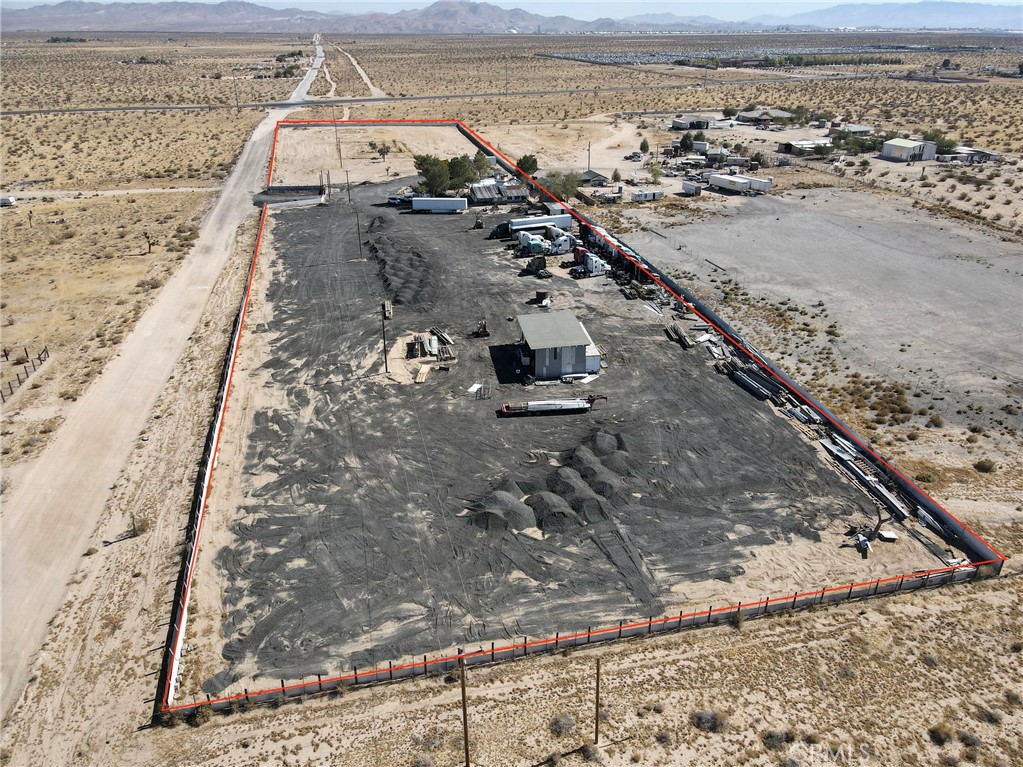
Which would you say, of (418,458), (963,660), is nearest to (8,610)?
(418,458)

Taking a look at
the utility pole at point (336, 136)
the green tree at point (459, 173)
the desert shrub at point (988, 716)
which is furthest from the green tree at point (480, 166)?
the desert shrub at point (988, 716)

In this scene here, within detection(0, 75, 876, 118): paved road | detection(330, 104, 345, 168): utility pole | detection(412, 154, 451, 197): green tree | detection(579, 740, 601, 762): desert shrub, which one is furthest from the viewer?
detection(0, 75, 876, 118): paved road

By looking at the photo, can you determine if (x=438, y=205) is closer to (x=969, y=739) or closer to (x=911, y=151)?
(x=911, y=151)

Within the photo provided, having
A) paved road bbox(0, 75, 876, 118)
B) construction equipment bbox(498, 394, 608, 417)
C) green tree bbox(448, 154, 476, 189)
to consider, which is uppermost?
paved road bbox(0, 75, 876, 118)

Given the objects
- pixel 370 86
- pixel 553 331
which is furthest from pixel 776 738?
pixel 370 86

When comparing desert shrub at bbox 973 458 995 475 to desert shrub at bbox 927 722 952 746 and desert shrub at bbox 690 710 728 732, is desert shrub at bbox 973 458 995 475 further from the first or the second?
desert shrub at bbox 690 710 728 732

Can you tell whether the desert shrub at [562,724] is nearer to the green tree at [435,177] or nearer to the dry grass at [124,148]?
the green tree at [435,177]

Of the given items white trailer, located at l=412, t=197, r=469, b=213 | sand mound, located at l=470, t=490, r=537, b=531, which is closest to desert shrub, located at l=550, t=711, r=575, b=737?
sand mound, located at l=470, t=490, r=537, b=531
